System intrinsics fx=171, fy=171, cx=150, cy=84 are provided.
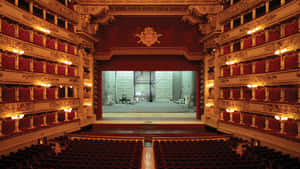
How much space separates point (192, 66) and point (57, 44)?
11.9 meters

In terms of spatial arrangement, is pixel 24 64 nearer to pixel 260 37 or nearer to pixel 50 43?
pixel 50 43

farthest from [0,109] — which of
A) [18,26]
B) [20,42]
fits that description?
[18,26]

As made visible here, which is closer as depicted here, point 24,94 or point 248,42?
point 24,94

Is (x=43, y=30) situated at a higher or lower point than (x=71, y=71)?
higher

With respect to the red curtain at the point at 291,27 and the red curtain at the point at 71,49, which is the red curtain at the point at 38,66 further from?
the red curtain at the point at 291,27

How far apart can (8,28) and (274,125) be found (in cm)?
1576

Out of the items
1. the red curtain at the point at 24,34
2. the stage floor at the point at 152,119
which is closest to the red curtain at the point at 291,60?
the stage floor at the point at 152,119

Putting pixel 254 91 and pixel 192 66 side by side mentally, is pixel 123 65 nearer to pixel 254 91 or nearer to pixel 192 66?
pixel 192 66

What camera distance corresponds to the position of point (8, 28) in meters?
9.23

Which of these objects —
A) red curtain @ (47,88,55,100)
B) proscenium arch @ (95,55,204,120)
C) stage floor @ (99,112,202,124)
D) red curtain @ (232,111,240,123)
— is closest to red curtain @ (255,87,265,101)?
red curtain @ (232,111,240,123)

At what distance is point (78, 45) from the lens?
14.1 m

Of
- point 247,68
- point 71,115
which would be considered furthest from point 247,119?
point 71,115

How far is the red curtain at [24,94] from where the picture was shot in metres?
10.1

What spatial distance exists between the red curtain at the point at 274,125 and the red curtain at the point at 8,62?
49.6 feet
